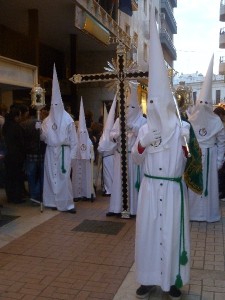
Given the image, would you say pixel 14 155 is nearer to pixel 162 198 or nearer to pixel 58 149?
pixel 58 149

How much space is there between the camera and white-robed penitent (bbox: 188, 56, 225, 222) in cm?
738

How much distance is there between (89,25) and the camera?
15305mm

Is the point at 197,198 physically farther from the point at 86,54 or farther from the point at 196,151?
the point at 86,54

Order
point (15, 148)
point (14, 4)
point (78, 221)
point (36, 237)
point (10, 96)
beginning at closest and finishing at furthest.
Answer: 1. point (36, 237)
2. point (78, 221)
3. point (15, 148)
4. point (14, 4)
5. point (10, 96)

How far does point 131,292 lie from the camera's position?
4.45 metres

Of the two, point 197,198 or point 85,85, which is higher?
point 85,85

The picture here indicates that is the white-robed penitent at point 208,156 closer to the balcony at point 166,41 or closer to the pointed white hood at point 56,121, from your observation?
the pointed white hood at point 56,121

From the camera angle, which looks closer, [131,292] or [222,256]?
[131,292]

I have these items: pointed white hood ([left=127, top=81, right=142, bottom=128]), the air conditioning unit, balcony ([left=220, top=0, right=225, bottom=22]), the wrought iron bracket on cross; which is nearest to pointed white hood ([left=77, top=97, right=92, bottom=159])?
the wrought iron bracket on cross

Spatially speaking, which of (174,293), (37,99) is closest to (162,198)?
(174,293)

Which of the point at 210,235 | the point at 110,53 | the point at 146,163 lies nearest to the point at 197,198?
the point at 210,235

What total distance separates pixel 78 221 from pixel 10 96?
1005 cm

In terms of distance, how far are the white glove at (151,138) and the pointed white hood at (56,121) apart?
3.93 metres

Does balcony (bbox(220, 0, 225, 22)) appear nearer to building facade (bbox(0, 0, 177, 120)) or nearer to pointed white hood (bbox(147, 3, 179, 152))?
building facade (bbox(0, 0, 177, 120))
